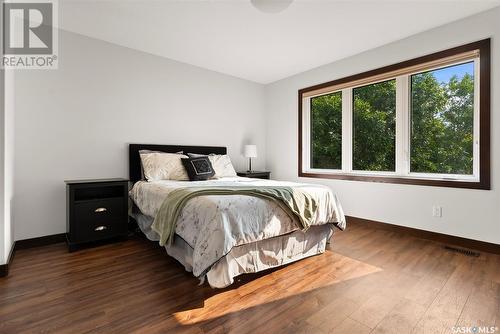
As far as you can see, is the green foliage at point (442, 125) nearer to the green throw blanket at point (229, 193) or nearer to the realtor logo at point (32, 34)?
the green throw blanket at point (229, 193)

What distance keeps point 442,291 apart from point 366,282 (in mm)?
497

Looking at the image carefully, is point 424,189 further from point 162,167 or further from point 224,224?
point 162,167

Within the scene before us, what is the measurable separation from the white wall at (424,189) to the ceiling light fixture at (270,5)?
A: 69.3 inches

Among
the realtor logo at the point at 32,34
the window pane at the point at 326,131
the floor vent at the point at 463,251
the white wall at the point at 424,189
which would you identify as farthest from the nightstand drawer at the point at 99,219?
the floor vent at the point at 463,251

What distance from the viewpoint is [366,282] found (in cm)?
189

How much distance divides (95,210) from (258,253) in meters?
1.87

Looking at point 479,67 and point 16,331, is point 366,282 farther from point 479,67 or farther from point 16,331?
point 479,67

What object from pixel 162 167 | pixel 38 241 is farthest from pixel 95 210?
A: pixel 162 167

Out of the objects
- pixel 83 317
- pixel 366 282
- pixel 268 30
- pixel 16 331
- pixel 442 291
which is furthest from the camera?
pixel 268 30

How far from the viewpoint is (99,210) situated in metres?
2.66

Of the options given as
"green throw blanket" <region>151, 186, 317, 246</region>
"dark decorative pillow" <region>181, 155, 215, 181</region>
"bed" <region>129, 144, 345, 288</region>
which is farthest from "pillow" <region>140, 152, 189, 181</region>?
"green throw blanket" <region>151, 186, 317, 246</region>

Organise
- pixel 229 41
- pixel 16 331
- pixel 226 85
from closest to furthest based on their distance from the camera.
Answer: pixel 16 331, pixel 229 41, pixel 226 85

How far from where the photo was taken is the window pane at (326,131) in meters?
3.91

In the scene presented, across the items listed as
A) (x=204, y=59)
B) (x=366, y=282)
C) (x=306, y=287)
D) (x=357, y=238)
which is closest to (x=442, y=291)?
(x=366, y=282)
